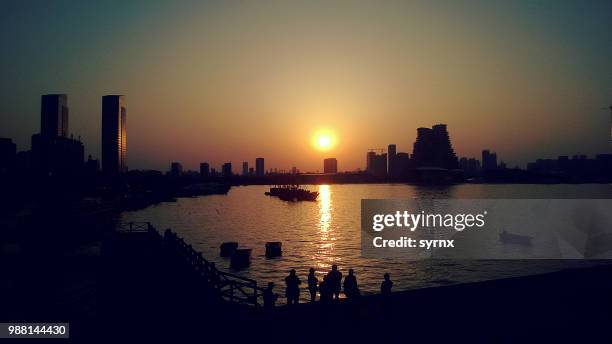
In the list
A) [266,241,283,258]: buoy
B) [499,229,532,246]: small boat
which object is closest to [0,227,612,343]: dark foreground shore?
[266,241,283,258]: buoy

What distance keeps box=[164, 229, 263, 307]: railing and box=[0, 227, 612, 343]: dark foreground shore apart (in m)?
0.58

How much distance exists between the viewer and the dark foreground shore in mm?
15281

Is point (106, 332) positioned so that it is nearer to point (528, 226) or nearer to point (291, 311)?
point (291, 311)

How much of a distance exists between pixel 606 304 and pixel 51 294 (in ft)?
107

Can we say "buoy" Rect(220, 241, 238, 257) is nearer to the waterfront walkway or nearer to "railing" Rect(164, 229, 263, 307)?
"railing" Rect(164, 229, 263, 307)

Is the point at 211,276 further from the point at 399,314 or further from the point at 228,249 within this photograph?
the point at 228,249

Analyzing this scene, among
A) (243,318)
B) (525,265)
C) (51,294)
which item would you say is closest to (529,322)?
(243,318)

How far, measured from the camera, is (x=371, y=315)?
55.7 feet

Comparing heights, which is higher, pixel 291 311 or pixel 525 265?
pixel 291 311

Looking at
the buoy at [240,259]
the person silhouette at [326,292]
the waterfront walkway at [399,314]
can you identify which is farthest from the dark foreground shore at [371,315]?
the buoy at [240,259]

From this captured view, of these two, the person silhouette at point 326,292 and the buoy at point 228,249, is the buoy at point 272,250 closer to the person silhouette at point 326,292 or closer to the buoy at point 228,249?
the buoy at point 228,249

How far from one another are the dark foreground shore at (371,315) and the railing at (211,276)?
58 cm

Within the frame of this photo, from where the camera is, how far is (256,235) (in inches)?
3091

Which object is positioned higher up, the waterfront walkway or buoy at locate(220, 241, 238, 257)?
the waterfront walkway
